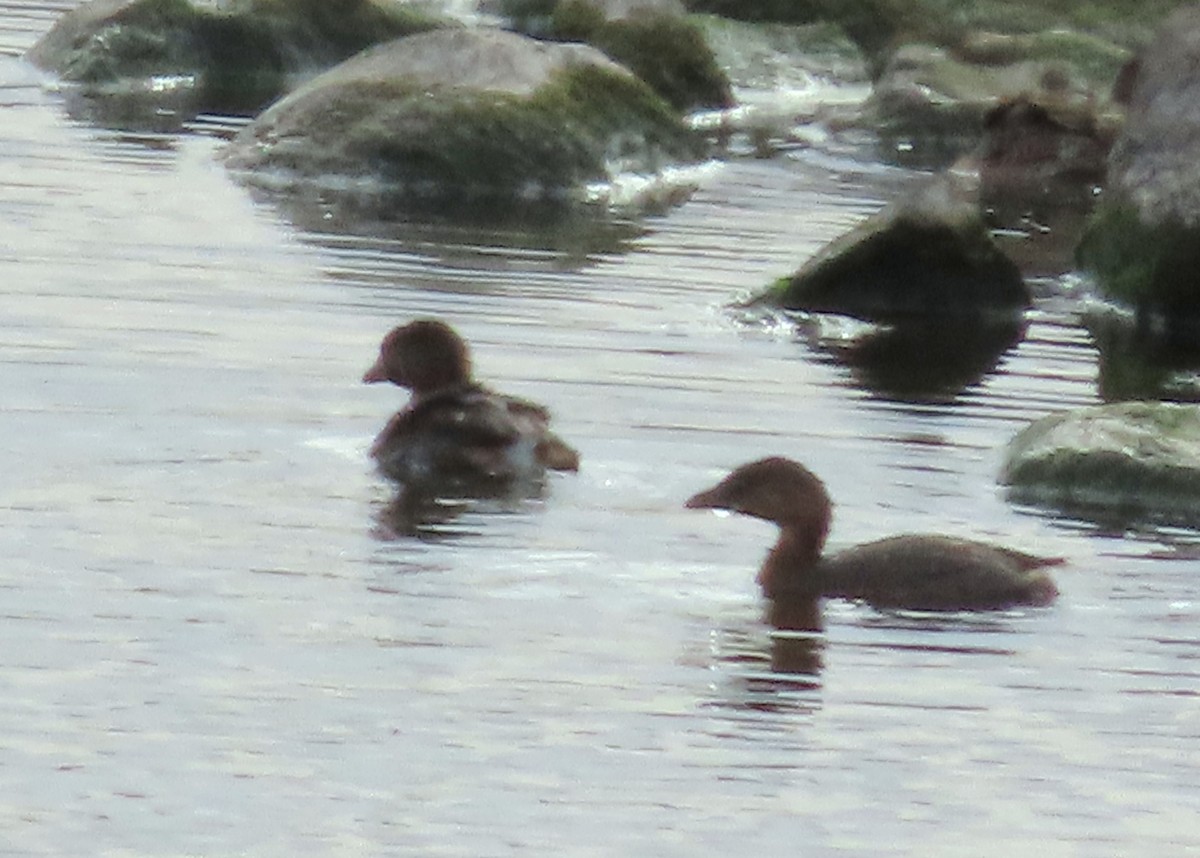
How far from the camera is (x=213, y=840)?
830 cm

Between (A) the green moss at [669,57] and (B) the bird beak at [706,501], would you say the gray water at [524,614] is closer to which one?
(B) the bird beak at [706,501]

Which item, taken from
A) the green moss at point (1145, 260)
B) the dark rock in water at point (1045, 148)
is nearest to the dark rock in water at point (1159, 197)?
the green moss at point (1145, 260)

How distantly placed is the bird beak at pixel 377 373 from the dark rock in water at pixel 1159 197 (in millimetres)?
5807

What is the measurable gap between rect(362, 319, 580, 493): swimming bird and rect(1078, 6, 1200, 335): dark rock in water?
6186 mm

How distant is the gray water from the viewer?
8.76m

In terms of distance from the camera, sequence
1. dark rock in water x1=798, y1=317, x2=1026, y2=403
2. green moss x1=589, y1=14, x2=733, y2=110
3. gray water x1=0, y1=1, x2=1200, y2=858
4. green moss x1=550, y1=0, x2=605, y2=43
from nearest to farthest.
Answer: gray water x1=0, y1=1, x2=1200, y2=858 → dark rock in water x1=798, y1=317, x2=1026, y2=403 → green moss x1=589, y1=14, x2=733, y2=110 → green moss x1=550, y1=0, x2=605, y2=43

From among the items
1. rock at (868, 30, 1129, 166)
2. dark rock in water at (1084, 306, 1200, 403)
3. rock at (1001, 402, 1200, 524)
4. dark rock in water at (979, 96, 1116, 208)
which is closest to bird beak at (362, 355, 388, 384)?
rock at (1001, 402, 1200, 524)

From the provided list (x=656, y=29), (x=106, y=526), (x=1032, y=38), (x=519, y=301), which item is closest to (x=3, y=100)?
(x=656, y=29)

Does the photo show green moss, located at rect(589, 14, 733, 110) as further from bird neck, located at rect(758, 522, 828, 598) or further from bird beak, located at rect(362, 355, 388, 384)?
bird neck, located at rect(758, 522, 828, 598)

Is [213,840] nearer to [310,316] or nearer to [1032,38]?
[310,316]

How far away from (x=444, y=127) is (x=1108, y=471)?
343 inches

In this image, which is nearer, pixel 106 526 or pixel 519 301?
pixel 106 526

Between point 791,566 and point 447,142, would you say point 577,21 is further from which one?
point 791,566

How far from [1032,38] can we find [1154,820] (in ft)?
67.0
